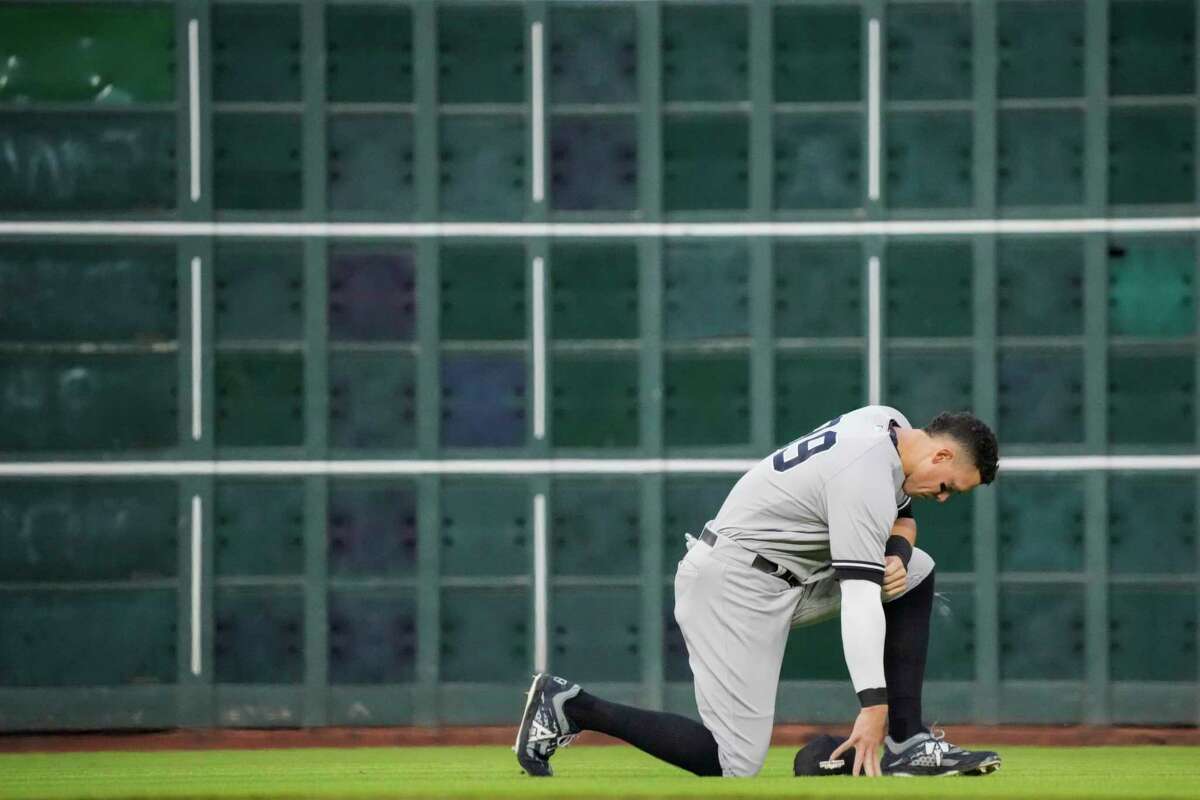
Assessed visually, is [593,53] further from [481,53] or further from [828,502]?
[828,502]

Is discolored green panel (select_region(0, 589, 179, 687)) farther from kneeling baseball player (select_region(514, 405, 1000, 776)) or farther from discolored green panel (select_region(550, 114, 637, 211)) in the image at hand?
kneeling baseball player (select_region(514, 405, 1000, 776))

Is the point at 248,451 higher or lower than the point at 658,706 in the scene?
higher

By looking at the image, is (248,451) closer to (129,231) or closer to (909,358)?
(129,231)

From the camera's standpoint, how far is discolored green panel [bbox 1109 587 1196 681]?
9211 millimetres

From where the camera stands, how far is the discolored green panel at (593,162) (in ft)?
30.6

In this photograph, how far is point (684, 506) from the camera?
9.31m

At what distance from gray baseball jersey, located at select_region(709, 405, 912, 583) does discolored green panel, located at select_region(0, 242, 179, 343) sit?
13.7 feet

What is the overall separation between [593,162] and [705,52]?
2.54 feet

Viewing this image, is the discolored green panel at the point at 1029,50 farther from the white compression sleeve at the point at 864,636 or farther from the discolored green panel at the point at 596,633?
the white compression sleeve at the point at 864,636

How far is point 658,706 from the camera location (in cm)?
926

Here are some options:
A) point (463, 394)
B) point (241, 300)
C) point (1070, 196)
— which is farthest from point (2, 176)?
point (1070, 196)

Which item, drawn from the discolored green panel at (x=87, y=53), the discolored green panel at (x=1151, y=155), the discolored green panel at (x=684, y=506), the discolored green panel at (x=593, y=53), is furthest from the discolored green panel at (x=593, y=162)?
the discolored green panel at (x=1151, y=155)

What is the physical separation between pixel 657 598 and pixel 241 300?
8.27 feet

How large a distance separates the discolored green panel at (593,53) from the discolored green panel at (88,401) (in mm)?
2380
